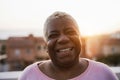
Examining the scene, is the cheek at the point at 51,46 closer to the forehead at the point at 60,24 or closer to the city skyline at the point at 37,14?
the forehead at the point at 60,24

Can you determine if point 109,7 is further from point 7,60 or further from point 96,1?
point 7,60

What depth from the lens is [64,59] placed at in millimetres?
886

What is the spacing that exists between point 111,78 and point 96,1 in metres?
0.87

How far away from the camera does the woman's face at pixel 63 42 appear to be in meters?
0.88

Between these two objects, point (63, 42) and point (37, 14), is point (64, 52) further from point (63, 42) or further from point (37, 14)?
point (37, 14)

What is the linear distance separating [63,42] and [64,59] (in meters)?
0.06

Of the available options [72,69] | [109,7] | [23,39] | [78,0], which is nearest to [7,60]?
[23,39]

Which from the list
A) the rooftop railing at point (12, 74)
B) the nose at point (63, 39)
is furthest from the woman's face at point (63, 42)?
the rooftop railing at point (12, 74)

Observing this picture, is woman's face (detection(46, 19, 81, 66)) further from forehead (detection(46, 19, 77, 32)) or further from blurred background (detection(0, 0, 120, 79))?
blurred background (detection(0, 0, 120, 79))

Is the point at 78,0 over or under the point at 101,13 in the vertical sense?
over

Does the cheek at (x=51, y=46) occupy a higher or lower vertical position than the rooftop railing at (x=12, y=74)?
higher

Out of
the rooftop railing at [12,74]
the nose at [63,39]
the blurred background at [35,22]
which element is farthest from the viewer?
the blurred background at [35,22]

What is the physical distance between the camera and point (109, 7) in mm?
1729

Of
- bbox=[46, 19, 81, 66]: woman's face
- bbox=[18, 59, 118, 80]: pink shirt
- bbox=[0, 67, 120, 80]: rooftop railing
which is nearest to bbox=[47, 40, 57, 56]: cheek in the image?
bbox=[46, 19, 81, 66]: woman's face
